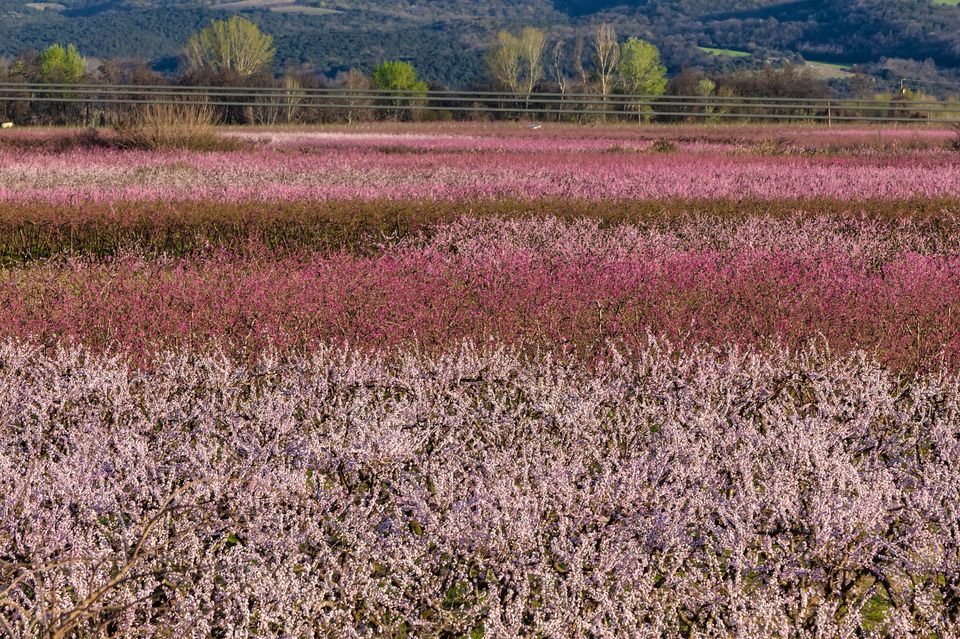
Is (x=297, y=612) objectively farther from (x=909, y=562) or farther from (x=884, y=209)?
(x=884, y=209)

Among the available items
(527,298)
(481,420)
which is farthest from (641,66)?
(481,420)

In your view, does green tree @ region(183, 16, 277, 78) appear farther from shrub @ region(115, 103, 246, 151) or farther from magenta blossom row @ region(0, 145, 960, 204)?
magenta blossom row @ region(0, 145, 960, 204)

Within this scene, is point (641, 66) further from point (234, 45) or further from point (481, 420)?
point (481, 420)

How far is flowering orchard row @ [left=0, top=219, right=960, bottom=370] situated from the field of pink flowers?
0.05 meters

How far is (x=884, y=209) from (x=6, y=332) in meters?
9.66

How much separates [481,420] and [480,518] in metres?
1.45

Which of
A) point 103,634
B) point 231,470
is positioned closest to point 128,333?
point 231,470

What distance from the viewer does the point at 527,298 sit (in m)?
8.04

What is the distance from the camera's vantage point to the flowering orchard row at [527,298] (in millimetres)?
7020

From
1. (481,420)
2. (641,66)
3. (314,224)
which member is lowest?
(481,420)

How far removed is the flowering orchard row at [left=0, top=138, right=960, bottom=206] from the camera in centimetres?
1404

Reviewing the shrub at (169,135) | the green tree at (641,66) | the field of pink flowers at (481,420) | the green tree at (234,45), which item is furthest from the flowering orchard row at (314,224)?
the green tree at (234,45)

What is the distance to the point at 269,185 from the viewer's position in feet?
50.2

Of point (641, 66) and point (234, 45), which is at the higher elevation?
point (234, 45)
